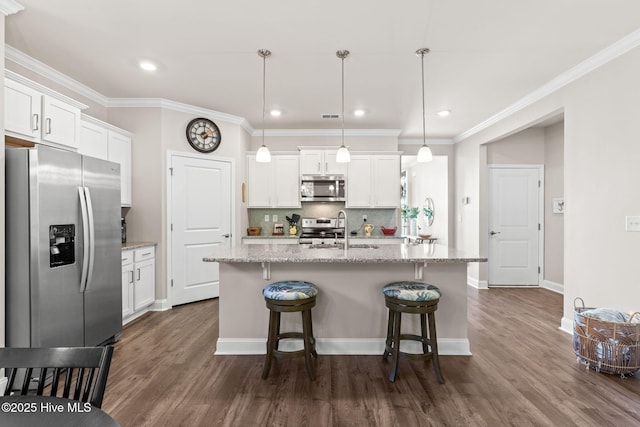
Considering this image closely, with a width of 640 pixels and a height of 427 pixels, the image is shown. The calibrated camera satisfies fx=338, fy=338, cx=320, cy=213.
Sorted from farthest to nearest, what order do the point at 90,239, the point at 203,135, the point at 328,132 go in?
1. the point at 328,132
2. the point at 203,135
3. the point at 90,239

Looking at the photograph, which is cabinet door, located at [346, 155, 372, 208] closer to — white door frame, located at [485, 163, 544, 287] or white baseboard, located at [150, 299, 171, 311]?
white door frame, located at [485, 163, 544, 287]

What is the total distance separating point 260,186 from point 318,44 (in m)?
3.00

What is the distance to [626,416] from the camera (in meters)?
2.08

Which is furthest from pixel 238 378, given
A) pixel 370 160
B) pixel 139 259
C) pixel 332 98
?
pixel 370 160

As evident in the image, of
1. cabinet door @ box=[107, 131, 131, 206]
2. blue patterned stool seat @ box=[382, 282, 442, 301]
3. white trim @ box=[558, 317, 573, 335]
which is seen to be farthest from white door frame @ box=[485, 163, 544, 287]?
cabinet door @ box=[107, 131, 131, 206]

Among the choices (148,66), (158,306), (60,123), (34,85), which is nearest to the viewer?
(34,85)

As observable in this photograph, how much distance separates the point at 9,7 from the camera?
240 centimetres

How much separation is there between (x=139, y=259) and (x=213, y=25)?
273cm

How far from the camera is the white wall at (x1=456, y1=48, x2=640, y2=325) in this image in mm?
2875

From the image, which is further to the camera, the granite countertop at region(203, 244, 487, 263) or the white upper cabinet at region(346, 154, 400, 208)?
the white upper cabinet at region(346, 154, 400, 208)

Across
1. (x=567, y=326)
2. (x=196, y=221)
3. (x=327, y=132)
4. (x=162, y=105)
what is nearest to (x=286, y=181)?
(x=327, y=132)

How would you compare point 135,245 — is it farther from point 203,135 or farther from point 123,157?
point 203,135

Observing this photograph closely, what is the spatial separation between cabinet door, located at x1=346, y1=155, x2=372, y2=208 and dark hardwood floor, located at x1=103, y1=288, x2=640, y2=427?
2.81m

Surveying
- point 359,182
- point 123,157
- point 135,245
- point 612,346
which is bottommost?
point 612,346
